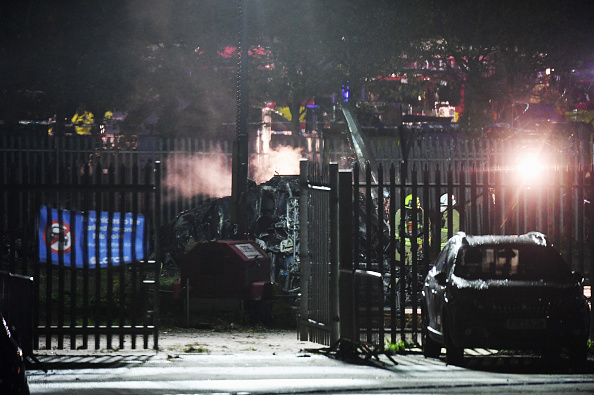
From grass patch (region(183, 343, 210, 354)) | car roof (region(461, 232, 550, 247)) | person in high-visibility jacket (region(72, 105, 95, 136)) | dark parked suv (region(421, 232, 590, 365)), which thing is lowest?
grass patch (region(183, 343, 210, 354))

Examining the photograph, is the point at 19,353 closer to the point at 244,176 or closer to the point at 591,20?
the point at 244,176

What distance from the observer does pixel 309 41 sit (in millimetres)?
39094

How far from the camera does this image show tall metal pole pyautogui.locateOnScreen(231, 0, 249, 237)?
22172 mm

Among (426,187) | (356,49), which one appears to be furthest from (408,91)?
(426,187)

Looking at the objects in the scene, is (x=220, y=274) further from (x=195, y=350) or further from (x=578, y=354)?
(x=578, y=354)

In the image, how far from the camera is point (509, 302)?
11297 millimetres

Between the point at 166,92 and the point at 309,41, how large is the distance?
5.34 metres

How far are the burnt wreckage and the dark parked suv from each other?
1060 cm

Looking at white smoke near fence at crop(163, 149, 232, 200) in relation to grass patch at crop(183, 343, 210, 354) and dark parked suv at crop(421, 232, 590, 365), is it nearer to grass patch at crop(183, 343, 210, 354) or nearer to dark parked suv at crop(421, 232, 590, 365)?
grass patch at crop(183, 343, 210, 354)

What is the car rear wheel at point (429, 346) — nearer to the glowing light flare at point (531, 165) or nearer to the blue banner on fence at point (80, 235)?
the blue banner on fence at point (80, 235)

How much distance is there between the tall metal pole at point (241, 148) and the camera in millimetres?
22172

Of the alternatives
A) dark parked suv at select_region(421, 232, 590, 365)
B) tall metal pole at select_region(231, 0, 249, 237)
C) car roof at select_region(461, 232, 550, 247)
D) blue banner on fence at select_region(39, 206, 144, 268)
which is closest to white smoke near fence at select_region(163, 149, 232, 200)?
tall metal pole at select_region(231, 0, 249, 237)

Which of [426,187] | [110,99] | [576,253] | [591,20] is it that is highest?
[591,20]

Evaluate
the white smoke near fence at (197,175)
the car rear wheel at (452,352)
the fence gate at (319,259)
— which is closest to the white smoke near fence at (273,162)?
the white smoke near fence at (197,175)
